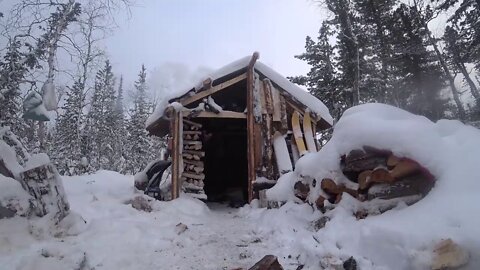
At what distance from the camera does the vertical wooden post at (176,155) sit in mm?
8289

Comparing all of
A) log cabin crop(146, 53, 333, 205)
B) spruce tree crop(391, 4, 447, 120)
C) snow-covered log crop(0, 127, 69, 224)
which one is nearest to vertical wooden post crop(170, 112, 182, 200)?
log cabin crop(146, 53, 333, 205)

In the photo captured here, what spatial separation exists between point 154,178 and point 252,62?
15.0 ft

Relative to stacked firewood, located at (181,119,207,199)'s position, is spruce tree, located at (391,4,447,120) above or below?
above

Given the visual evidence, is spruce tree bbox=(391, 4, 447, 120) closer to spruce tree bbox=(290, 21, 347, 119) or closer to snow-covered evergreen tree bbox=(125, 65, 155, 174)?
spruce tree bbox=(290, 21, 347, 119)

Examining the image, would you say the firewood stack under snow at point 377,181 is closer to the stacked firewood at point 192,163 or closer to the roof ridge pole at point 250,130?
the roof ridge pole at point 250,130

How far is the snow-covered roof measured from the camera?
9023 mm

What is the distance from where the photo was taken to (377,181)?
142 inches

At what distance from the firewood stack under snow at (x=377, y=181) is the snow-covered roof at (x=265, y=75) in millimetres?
5551

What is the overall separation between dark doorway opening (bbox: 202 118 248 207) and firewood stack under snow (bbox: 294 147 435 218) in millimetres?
8127

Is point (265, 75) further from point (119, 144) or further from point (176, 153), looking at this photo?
point (119, 144)

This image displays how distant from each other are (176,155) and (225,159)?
5.25m

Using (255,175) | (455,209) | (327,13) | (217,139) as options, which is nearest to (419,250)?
(455,209)

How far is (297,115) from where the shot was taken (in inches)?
380

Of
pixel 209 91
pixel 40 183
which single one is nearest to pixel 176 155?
pixel 209 91
